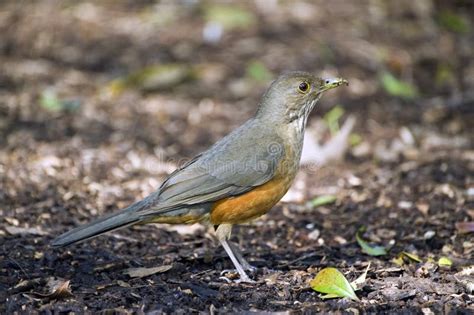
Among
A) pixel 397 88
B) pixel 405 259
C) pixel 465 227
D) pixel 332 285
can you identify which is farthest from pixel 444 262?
pixel 397 88

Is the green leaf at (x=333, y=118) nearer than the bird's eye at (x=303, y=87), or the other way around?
the bird's eye at (x=303, y=87)

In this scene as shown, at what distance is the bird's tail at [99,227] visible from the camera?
5.40m

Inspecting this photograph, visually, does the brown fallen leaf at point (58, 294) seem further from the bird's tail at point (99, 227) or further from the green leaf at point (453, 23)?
the green leaf at point (453, 23)

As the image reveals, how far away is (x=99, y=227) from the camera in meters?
5.50

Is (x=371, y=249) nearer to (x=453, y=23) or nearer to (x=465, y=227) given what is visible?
(x=465, y=227)

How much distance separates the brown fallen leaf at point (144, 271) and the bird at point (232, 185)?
0.37 metres

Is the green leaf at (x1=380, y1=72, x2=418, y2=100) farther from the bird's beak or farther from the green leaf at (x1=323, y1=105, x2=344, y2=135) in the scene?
the bird's beak

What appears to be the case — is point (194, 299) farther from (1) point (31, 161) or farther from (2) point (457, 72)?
(2) point (457, 72)

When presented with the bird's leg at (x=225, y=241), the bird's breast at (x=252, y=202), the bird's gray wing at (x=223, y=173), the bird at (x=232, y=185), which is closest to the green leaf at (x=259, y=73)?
the bird at (x=232, y=185)

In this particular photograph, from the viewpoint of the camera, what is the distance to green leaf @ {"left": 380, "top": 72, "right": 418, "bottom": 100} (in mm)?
10711

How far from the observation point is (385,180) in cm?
820

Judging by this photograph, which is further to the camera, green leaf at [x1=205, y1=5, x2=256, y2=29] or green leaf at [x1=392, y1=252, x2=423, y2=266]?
green leaf at [x1=205, y1=5, x2=256, y2=29]

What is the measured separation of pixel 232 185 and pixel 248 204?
0.21m

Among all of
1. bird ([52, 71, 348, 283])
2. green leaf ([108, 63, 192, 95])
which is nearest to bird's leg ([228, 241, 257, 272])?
bird ([52, 71, 348, 283])
